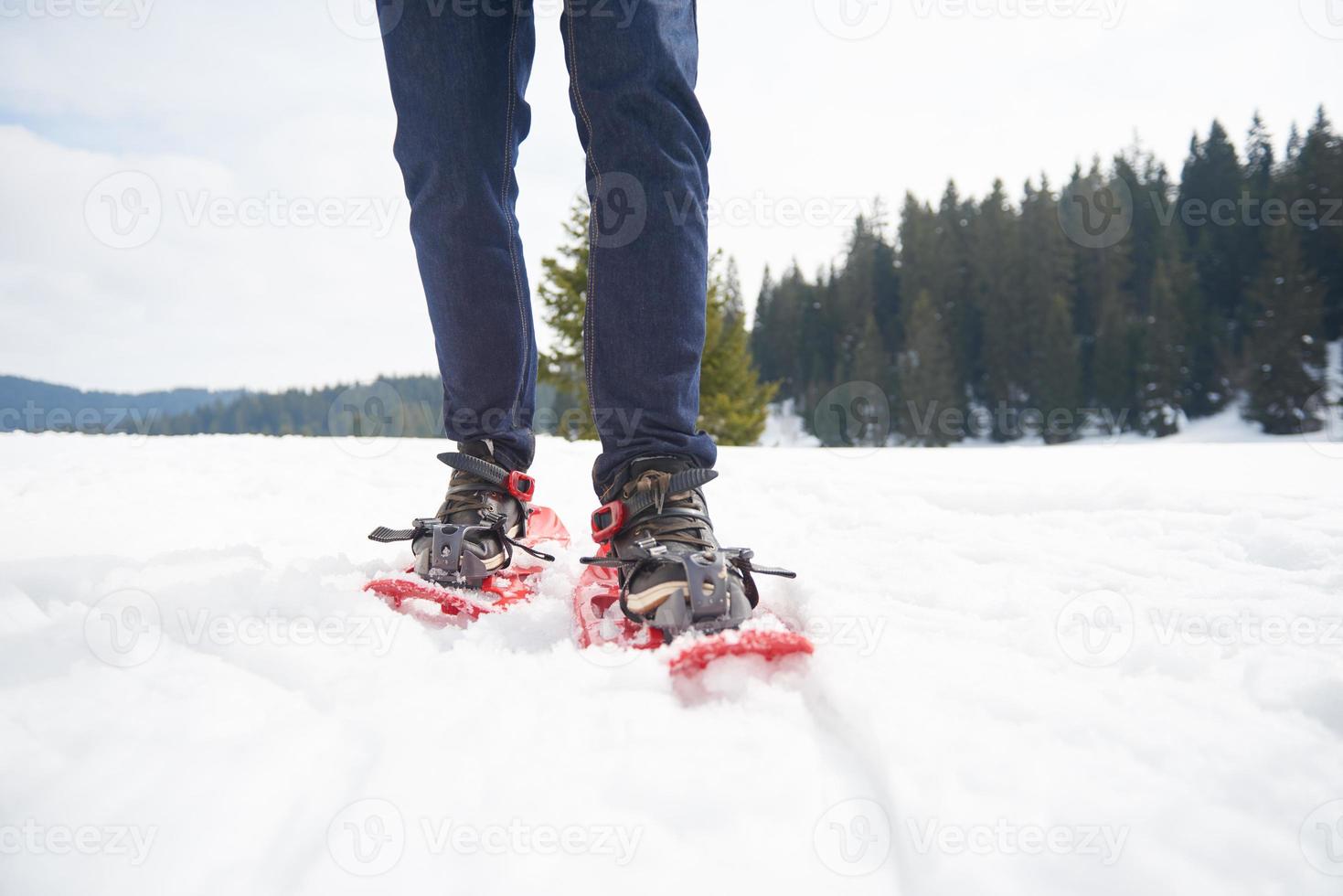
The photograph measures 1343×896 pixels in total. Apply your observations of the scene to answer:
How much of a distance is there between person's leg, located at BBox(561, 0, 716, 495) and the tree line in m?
34.9

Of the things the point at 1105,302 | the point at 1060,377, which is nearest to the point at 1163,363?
the point at 1060,377

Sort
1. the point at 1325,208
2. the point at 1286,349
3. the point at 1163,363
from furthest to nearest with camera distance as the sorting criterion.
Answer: the point at 1163,363, the point at 1325,208, the point at 1286,349

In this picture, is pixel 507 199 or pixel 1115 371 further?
pixel 1115 371

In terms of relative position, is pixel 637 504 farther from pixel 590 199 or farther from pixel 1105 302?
pixel 1105 302


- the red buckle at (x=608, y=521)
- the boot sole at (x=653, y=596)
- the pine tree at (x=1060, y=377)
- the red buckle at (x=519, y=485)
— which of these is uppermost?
the pine tree at (x=1060, y=377)

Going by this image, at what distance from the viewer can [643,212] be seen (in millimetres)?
1154

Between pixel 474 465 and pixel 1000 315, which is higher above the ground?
pixel 1000 315

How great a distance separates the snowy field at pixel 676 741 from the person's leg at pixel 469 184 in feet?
1.46

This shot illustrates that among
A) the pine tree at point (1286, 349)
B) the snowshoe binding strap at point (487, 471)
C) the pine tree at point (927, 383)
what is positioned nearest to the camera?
the snowshoe binding strap at point (487, 471)

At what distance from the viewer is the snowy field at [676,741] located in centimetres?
56

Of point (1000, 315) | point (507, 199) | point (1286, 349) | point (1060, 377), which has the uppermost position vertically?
point (1000, 315)

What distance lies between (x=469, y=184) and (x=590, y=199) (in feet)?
0.92

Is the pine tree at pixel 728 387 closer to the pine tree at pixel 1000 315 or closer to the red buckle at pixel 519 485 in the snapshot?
the red buckle at pixel 519 485

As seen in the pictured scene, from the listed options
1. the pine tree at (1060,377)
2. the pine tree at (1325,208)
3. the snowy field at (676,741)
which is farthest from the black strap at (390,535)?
the pine tree at (1325,208)
